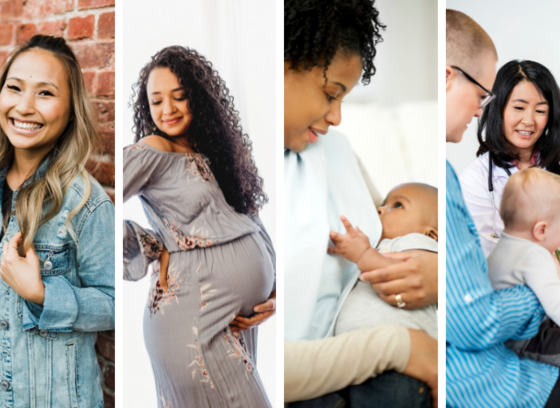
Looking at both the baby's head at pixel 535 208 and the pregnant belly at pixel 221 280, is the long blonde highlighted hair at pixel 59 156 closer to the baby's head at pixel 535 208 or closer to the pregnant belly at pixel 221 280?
the pregnant belly at pixel 221 280

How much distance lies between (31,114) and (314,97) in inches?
32.3

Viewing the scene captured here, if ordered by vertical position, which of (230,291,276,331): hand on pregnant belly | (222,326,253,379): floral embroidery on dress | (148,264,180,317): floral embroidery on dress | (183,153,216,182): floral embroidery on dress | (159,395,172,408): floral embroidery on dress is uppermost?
(183,153,216,182): floral embroidery on dress

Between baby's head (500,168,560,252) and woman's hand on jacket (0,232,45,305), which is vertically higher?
baby's head (500,168,560,252)

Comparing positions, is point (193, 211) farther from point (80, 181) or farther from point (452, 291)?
point (452, 291)

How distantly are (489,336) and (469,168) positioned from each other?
17.9 inches

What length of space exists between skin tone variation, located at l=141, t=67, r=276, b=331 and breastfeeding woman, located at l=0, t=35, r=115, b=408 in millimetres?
210

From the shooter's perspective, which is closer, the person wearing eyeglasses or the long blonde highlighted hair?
the person wearing eyeglasses

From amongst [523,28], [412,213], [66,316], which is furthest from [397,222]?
[66,316]

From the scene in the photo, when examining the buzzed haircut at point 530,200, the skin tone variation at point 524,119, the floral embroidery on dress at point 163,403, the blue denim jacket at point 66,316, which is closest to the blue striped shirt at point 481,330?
the buzzed haircut at point 530,200

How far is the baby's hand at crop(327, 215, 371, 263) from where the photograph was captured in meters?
1.23

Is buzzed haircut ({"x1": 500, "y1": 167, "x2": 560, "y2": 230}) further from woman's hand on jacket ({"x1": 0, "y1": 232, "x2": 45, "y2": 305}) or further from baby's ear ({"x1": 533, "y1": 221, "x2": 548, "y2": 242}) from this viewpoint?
woman's hand on jacket ({"x1": 0, "y1": 232, "x2": 45, "y2": 305})

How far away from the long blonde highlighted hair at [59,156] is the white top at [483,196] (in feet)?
3.59

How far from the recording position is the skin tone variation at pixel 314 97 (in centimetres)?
122

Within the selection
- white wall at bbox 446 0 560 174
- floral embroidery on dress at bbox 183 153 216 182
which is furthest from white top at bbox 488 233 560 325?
floral embroidery on dress at bbox 183 153 216 182
